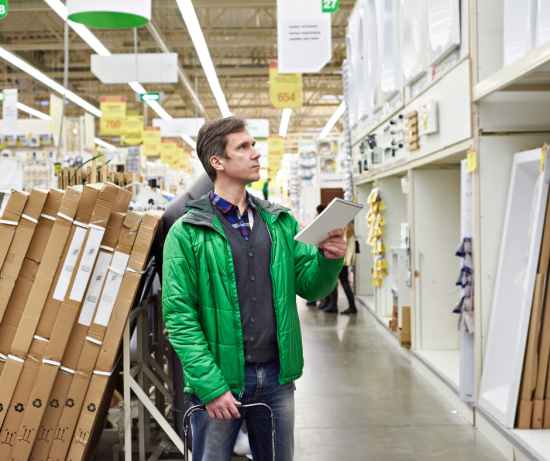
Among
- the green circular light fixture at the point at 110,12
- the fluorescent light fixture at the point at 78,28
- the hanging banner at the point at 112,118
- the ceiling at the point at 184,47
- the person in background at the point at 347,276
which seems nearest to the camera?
the green circular light fixture at the point at 110,12

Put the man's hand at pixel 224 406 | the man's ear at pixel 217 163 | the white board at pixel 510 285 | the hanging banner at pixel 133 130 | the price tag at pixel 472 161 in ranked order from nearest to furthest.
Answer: the man's hand at pixel 224 406
the man's ear at pixel 217 163
the white board at pixel 510 285
the price tag at pixel 472 161
the hanging banner at pixel 133 130

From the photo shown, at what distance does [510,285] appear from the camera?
157 inches

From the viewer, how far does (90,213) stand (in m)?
3.12

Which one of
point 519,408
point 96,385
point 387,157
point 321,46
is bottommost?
point 519,408

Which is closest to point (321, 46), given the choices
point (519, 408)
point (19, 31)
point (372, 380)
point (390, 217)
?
point (390, 217)

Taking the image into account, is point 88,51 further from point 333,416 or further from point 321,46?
point 333,416

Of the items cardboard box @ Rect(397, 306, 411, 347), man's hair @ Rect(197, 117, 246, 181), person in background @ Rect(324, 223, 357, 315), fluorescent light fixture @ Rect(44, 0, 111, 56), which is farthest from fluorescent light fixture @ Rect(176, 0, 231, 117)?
man's hair @ Rect(197, 117, 246, 181)

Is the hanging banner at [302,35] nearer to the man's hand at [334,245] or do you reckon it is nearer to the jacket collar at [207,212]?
the jacket collar at [207,212]

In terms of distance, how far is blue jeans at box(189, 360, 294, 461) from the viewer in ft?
6.70

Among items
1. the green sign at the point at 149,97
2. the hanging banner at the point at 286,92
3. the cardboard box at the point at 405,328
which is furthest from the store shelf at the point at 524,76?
the green sign at the point at 149,97

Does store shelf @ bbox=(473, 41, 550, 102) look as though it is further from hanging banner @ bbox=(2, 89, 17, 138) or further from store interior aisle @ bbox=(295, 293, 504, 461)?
hanging banner @ bbox=(2, 89, 17, 138)

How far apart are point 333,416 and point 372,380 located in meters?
1.09

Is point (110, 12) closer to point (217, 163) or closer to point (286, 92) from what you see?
point (217, 163)

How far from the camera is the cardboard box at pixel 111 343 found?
10.1ft
